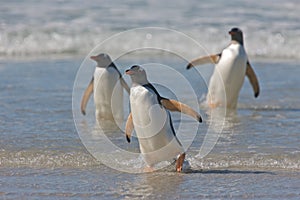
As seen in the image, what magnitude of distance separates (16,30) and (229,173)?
12087 millimetres

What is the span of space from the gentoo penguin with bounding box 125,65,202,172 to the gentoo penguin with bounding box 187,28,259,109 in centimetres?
343

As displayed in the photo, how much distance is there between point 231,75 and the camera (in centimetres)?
970

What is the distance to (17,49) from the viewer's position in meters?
15.5

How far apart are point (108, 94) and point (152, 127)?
268 cm

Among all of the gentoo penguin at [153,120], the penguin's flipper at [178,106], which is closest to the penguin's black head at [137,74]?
the gentoo penguin at [153,120]

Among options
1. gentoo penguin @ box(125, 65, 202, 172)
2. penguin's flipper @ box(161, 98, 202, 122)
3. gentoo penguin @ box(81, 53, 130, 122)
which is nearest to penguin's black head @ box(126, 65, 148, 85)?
gentoo penguin @ box(125, 65, 202, 172)

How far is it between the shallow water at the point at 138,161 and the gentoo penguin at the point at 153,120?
0.51 feet

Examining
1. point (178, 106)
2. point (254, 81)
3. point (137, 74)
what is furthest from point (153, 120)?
point (254, 81)

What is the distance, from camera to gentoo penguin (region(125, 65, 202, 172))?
6059mm

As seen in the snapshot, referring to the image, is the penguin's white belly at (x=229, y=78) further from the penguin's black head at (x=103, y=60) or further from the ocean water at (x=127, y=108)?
the penguin's black head at (x=103, y=60)

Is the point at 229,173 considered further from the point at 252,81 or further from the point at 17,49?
the point at 17,49

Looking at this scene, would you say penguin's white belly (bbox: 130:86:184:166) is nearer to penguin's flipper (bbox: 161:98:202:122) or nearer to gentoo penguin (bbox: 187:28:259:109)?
penguin's flipper (bbox: 161:98:202:122)

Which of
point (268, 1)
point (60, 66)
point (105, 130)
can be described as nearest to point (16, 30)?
point (60, 66)

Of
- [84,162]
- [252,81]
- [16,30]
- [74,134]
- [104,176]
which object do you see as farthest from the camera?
[16,30]
